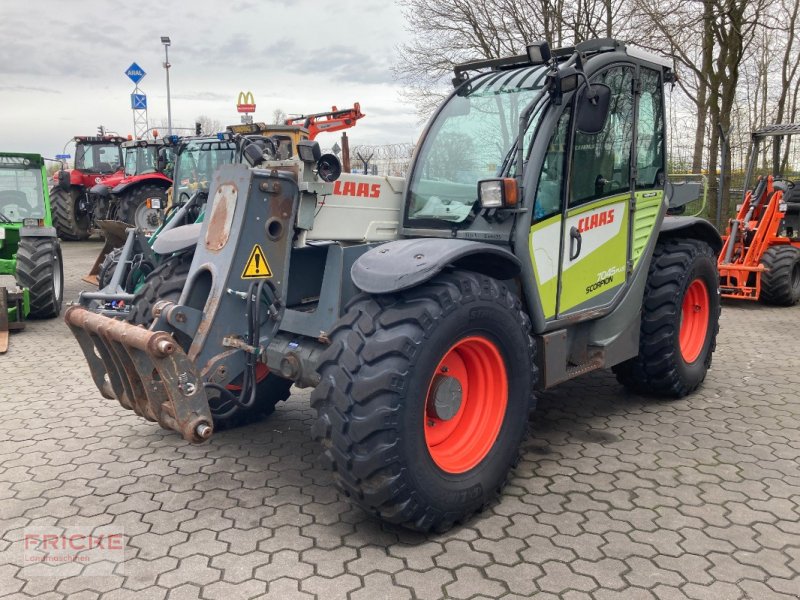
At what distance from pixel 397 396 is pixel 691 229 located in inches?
136

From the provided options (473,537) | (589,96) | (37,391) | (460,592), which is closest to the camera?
(460,592)

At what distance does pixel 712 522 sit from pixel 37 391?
502 cm

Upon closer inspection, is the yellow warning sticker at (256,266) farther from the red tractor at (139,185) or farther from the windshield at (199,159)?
the red tractor at (139,185)

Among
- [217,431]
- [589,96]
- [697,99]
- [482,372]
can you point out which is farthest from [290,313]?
[697,99]

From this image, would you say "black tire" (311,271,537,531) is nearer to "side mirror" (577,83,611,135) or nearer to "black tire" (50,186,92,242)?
"side mirror" (577,83,611,135)

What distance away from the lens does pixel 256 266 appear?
A: 347 cm

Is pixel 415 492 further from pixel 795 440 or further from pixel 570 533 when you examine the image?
pixel 795 440

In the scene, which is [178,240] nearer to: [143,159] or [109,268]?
[109,268]

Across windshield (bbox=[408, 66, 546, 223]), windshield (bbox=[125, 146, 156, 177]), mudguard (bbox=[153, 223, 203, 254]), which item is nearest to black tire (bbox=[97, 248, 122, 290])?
mudguard (bbox=[153, 223, 203, 254])

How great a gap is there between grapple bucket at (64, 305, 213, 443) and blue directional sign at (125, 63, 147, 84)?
17258 mm

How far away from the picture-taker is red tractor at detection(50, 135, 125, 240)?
17531 mm

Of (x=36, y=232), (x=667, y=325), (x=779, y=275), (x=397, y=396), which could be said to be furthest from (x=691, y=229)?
(x=36, y=232)

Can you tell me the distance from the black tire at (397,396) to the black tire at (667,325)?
80.3 inches

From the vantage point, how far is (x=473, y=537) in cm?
319
